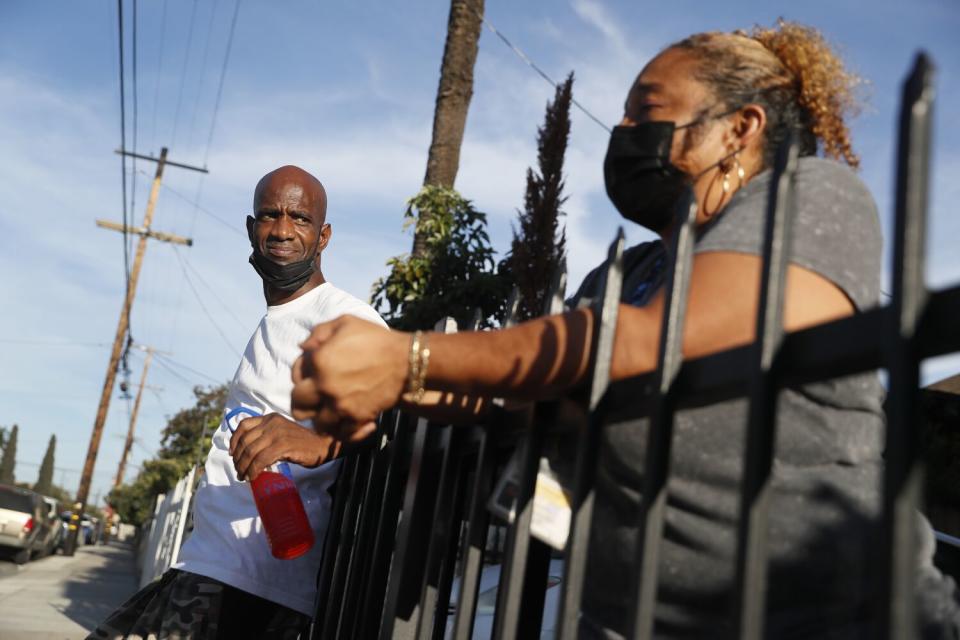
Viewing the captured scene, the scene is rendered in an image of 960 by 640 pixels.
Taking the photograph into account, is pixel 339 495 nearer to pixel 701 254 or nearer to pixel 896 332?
pixel 701 254

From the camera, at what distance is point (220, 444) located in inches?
113

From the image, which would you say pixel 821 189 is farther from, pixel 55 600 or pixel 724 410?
pixel 55 600

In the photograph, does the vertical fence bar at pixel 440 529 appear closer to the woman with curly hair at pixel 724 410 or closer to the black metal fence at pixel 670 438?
the black metal fence at pixel 670 438

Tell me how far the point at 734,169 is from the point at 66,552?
33526mm

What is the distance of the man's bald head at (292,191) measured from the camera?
3230 millimetres

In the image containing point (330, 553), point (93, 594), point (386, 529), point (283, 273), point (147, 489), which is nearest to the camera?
point (386, 529)

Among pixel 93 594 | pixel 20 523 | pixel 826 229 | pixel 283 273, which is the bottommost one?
pixel 93 594

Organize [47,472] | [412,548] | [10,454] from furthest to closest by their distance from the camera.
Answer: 1. [47,472]
2. [10,454]
3. [412,548]

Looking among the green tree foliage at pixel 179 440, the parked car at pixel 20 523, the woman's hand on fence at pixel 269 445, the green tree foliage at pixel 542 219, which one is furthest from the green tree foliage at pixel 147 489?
the woman's hand on fence at pixel 269 445

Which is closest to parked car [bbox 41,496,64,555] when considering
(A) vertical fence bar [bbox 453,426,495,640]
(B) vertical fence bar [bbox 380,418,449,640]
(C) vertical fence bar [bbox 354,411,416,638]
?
(C) vertical fence bar [bbox 354,411,416,638]

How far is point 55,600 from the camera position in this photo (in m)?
13.7

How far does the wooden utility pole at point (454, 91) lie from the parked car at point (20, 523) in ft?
49.1

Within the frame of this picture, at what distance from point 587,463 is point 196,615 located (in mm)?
1715

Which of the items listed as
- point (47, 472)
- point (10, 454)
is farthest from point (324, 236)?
point (47, 472)
